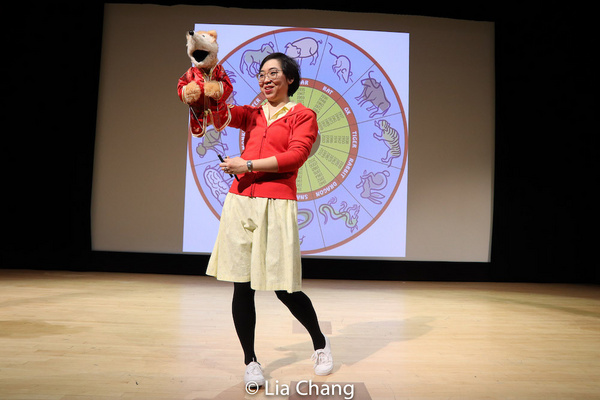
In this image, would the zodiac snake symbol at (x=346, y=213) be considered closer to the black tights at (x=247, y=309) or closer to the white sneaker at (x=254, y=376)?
the black tights at (x=247, y=309)

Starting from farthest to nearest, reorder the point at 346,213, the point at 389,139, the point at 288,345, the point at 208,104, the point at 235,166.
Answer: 1. the point at 389,139
2. the point at 346,213
3. the point at 288,345
4. the point at 208,104
5. the point at 235,166

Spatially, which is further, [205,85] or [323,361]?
[323,361]

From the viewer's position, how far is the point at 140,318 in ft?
8.11

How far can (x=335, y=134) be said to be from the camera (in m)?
4.10

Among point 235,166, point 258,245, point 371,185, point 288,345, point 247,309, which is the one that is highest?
point 371,185

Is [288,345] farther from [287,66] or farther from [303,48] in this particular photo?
[303,48]

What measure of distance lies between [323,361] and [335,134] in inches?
107

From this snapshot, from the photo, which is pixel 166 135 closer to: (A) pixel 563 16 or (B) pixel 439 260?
(B) pixel 439 260

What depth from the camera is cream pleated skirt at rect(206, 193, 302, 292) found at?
1.47 metres

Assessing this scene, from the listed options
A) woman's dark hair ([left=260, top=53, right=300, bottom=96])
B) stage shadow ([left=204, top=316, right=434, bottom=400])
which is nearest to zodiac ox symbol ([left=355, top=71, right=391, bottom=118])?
stage shadow ([left=204, top=316, right=434, bottom=400])

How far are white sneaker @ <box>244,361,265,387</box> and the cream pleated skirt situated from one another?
279mm

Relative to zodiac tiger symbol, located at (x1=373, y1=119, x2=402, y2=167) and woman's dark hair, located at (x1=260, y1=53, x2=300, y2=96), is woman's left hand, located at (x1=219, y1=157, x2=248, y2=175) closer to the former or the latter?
woman's dark hair, located at (x1=260, y1=53, x2=300, y2=96)

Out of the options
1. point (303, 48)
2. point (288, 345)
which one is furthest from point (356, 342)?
point (303, 48)

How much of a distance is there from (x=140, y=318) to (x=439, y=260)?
111 inches
